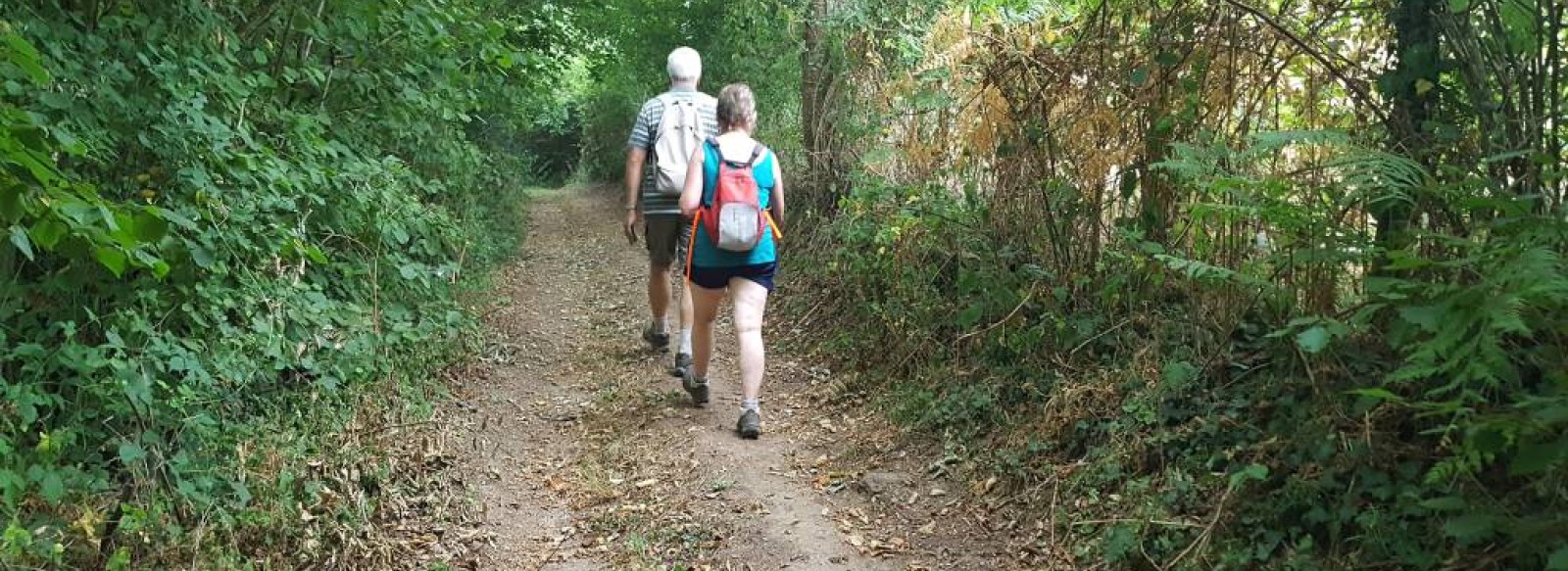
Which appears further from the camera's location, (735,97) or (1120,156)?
(735,97)

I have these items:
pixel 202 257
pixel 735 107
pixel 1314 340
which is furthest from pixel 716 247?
pixel 1314 340

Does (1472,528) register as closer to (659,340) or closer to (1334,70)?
(1334,70)

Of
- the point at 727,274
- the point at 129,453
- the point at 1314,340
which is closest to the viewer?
the point at 1314,340

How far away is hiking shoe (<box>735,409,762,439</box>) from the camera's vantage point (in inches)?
228

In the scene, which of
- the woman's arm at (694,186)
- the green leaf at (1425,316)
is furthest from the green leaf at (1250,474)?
the woman's arm at (694,186)

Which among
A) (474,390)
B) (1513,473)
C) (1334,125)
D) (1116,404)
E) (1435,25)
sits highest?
(1435,25)

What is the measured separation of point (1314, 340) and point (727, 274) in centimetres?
297

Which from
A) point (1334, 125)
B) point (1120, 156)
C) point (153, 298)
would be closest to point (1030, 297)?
point (1120, 156)

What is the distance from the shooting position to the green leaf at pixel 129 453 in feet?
13.5

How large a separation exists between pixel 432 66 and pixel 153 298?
248cm

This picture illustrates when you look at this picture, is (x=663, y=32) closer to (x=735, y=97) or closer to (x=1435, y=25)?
(x=735, y=97)

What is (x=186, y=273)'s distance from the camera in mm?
4566

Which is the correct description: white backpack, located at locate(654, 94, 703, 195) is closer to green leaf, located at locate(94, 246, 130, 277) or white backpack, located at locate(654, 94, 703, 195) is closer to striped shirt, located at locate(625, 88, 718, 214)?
striped shirt, located at locate(625, 88, 718, 214)

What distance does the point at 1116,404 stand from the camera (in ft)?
15.4
